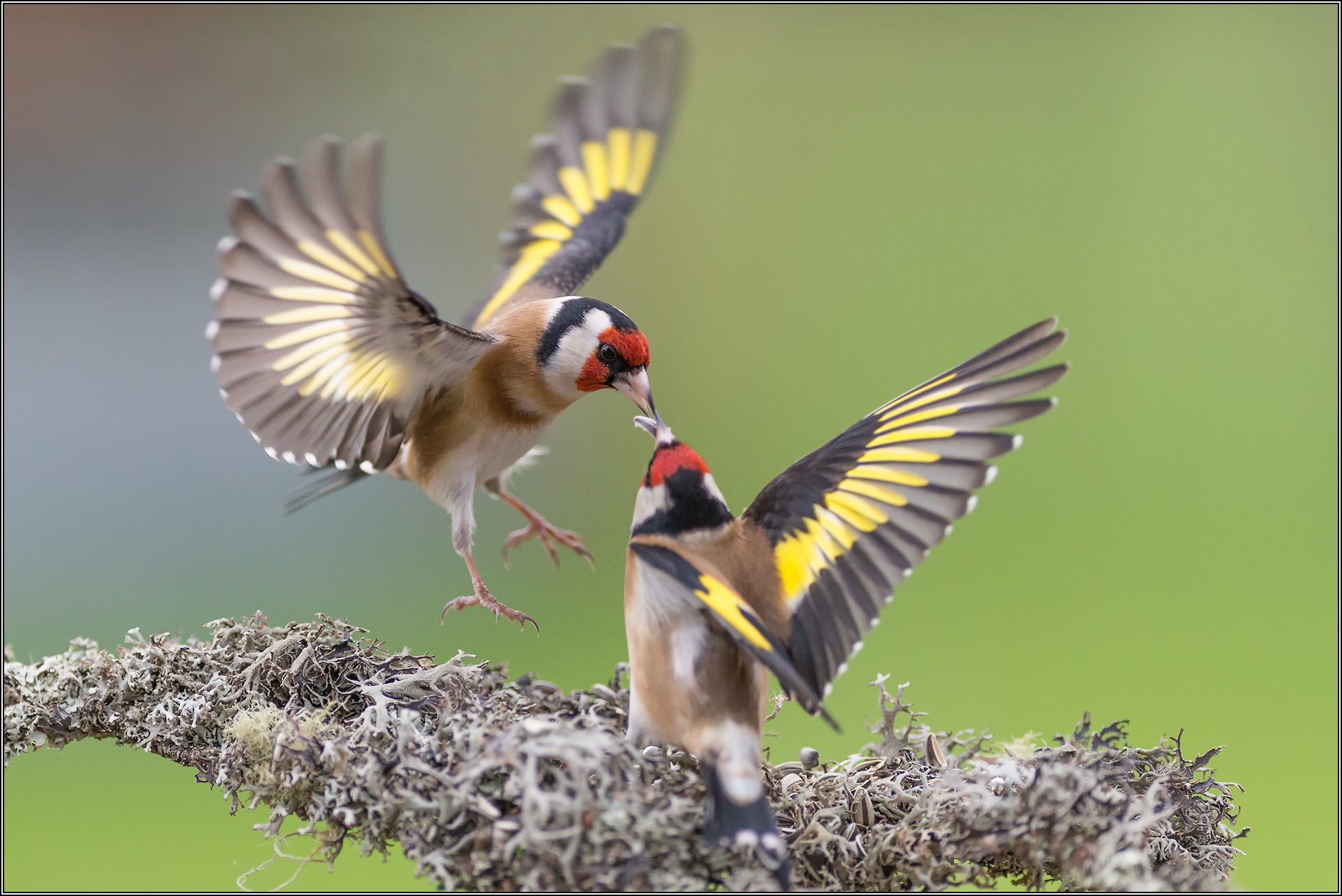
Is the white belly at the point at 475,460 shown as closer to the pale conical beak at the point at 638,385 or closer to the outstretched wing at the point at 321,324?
the outstretched wing at the point at 321,324

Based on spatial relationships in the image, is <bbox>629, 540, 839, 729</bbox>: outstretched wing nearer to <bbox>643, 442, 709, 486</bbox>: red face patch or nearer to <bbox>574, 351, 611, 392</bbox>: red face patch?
<bbox>643, 442, 709, 486</bbox>: red face patch

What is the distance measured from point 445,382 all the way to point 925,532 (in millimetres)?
933

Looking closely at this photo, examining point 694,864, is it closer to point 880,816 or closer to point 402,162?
point 880,816

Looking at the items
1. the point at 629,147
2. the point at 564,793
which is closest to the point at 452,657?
the point at 564,793

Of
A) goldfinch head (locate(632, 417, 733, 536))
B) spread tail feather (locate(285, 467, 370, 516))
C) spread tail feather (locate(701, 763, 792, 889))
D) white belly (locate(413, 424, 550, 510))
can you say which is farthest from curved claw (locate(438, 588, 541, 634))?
spread tail feather (locate(701, 763, 792, 889))

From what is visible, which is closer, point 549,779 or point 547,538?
point 549,779

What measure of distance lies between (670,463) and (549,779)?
47 centimetres

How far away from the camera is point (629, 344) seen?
1.96 m

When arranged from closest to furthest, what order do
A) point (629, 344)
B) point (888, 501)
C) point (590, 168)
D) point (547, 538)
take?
point (888, 501)
point (629, 344)
point (547, 538)
point (590, 168)

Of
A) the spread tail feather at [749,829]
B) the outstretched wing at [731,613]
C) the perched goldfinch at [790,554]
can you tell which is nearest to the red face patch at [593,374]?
the perched goldfinch at [790,554]

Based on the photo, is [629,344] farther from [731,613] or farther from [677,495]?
[731,613]

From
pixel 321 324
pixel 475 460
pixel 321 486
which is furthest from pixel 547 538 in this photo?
pixel 321 324

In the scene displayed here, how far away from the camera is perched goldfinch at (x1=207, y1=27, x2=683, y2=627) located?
168cm

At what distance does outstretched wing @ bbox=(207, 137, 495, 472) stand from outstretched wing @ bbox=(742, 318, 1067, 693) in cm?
66
